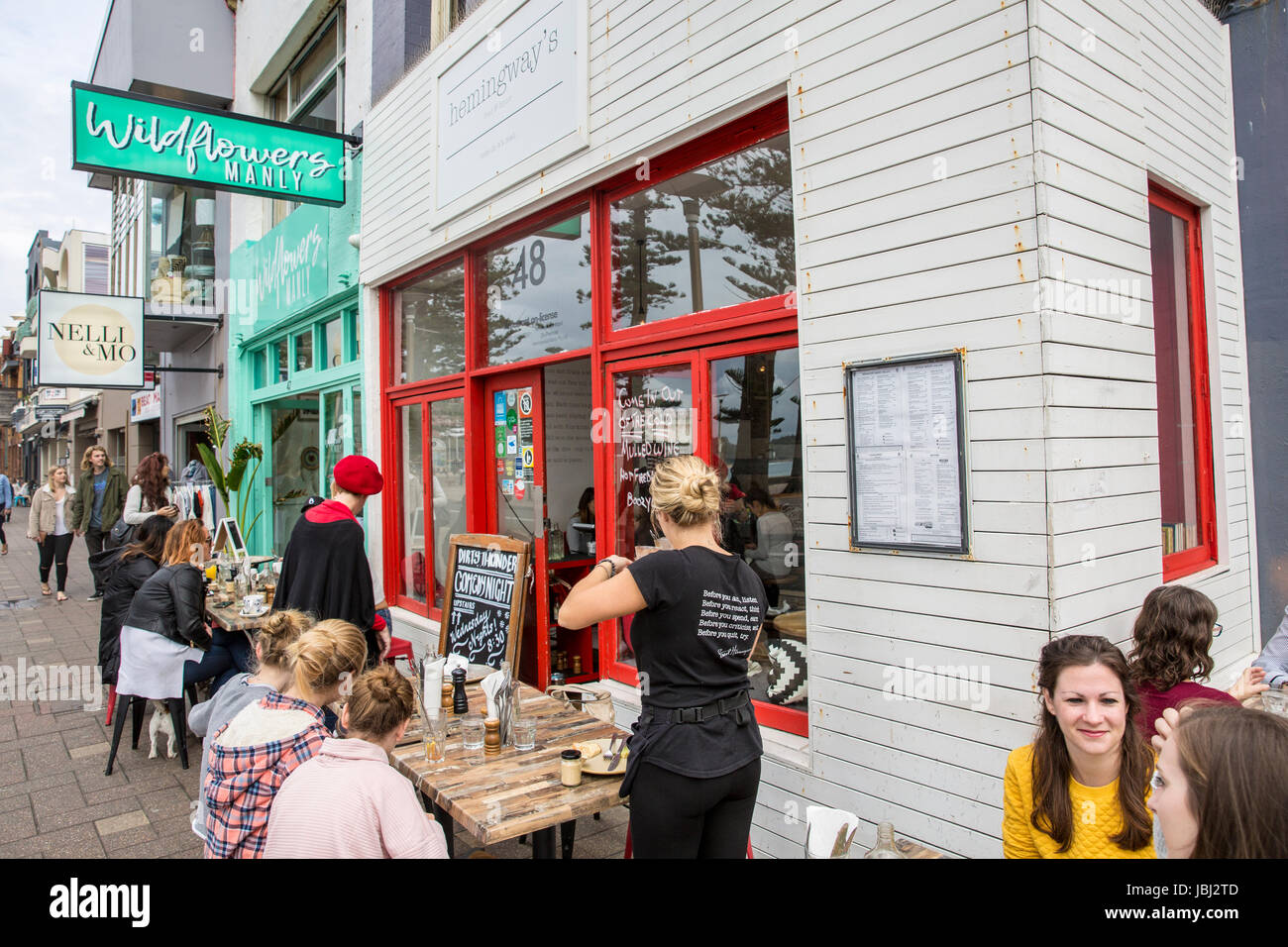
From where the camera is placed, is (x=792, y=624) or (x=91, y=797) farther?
(x=91, y=797)

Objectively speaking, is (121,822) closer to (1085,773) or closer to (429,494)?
(429,494)

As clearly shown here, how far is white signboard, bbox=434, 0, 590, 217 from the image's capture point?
15.2ft

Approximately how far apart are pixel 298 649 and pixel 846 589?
2.05m

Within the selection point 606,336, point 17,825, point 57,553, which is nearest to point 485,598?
point 606,336

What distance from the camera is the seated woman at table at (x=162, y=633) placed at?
4.73 metres

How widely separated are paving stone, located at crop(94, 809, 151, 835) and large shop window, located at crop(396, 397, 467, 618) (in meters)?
2.51

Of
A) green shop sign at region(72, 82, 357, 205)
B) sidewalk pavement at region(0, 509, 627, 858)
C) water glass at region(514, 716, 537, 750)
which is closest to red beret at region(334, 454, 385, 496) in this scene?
water glass at region(514, 716, 537, 750)

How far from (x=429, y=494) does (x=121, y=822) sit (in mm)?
3350

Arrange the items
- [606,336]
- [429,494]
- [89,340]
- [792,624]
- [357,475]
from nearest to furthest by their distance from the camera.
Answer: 1. [792,624]
2. [357,475]
3. [606,336]
4. [429,494]
5. [89,340]

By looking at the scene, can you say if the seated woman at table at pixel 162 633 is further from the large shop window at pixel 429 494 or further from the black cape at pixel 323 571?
the large shop window at pixel 429 494

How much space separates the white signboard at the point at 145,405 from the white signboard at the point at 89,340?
492cm

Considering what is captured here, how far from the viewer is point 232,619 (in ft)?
17.3

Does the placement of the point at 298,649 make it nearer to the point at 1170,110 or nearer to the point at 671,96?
the point at 671,96

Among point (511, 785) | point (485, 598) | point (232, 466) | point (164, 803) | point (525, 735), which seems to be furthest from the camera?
point (232, 466)
